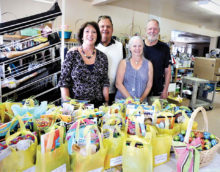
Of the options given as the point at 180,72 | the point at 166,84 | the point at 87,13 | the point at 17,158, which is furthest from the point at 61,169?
the point at 180,72

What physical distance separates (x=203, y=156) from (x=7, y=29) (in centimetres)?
164

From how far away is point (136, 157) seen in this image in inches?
32.3

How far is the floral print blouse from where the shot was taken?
1530 mm

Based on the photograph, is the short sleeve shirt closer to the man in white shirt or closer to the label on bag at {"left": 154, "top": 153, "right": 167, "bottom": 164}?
the man in white shirt

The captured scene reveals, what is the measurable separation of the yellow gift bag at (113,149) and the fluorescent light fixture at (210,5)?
458 centimetres

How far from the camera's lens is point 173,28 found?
6699 millimetres

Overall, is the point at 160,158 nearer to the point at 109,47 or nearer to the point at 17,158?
the point at 17,158

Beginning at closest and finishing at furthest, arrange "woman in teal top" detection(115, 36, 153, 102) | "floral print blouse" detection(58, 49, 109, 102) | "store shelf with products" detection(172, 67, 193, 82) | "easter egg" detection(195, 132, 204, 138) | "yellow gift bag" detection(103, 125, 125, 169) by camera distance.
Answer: "yellow gift bag" detection(103, 125, 125, 169) < "easter egg" detection(195, 132, 204, 138) < "floral print blouse" detection(58, 49, 109, 102) < "woman in teal top" detection(115, 36, 153, 102) < "store shelf with products" detection(172, 67, 193, 82)

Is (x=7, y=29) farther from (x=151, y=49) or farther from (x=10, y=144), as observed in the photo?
(x=151, y=49)

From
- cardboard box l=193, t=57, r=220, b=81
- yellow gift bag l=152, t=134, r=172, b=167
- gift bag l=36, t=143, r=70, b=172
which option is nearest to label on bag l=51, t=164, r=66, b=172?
gift bag l=36, t=143, r=70, b=172

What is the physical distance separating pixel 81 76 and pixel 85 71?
0.19ft

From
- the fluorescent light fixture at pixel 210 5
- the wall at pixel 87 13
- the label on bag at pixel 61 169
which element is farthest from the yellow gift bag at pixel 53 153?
the fluorescent light fixture at pixel 210 5

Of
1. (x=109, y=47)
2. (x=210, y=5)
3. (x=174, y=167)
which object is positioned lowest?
(x=174, y=167)

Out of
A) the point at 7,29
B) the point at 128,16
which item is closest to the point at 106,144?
the point at 7,29
